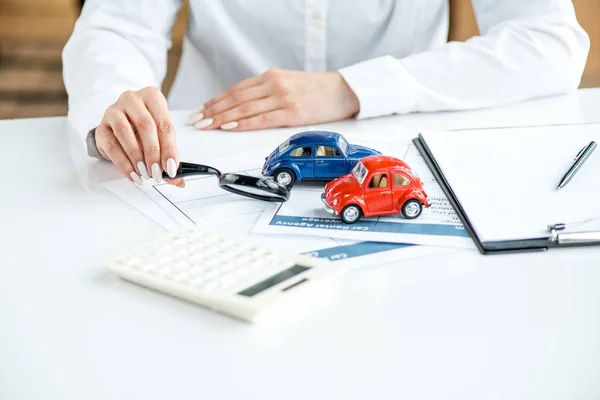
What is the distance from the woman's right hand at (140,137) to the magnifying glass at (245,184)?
0.01 metres

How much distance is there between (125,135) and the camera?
0.80 metres

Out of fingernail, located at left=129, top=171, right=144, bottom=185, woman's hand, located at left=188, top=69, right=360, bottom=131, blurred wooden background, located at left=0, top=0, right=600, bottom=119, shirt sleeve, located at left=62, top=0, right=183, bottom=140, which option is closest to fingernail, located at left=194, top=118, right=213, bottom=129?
woman's hand, located at left=188, top=69, right=360, bottom=131

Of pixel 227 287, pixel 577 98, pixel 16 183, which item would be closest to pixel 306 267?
pixel 227 287

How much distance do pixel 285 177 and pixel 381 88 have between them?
0.32m

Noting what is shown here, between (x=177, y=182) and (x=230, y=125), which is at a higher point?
(x=230, y=125)

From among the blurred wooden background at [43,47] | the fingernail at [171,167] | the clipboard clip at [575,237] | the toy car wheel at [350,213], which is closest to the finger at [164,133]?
the fingernail at [171,167]

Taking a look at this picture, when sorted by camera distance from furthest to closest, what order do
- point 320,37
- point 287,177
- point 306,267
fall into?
point 320,37 < point 287,177 < point 306,267

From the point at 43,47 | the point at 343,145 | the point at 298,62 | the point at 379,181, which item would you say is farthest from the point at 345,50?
the point at 43,47

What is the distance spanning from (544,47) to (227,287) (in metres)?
0.74

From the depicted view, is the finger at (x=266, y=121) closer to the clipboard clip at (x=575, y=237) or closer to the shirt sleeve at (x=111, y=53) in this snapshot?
the shirt sleeve at (x=111, y=53)

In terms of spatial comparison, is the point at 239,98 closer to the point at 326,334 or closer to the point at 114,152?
the point at 114,152

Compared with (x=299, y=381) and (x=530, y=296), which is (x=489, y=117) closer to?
(x=530, y=296)

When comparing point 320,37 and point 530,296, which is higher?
point 320,37

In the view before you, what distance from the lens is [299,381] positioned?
0.45 meters
